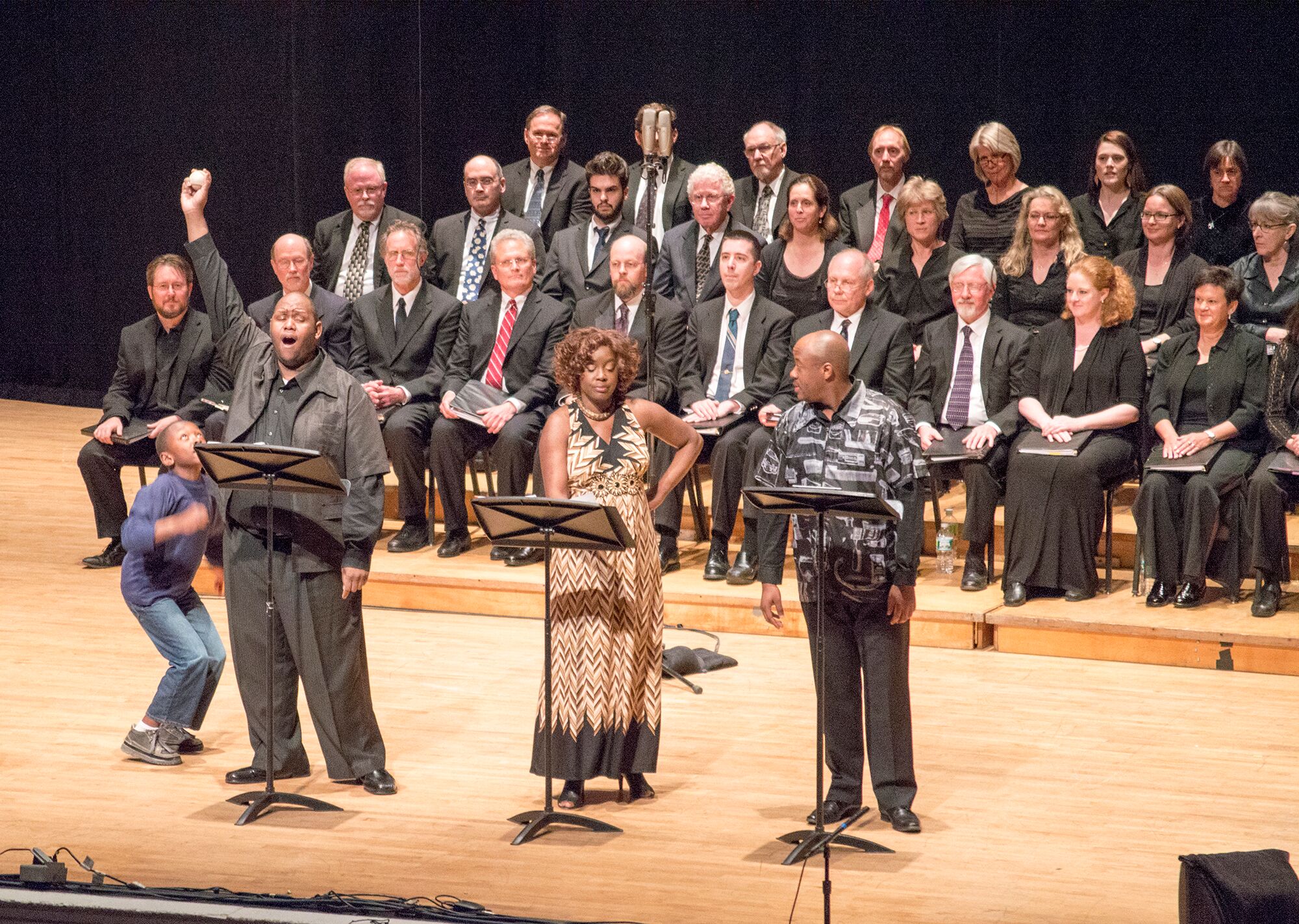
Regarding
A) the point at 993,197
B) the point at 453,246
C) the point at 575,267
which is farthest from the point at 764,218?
the point at 453,246

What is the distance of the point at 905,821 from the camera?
15.9ft

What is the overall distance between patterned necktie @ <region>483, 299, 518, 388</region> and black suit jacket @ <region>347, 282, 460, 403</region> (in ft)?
0.82

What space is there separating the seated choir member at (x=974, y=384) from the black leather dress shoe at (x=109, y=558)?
3.69 metres

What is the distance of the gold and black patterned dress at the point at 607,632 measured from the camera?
499cm

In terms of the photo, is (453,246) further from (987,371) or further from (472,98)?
(472,98)

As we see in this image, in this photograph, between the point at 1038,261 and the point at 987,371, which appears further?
the point at 1038,261

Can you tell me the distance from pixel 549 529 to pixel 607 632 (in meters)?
0.51

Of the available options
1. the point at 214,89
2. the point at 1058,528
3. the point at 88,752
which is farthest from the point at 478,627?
the point at 214,89

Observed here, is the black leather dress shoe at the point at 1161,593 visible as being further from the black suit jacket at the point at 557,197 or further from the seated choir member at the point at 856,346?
the black suit jacket at the point at 557,197

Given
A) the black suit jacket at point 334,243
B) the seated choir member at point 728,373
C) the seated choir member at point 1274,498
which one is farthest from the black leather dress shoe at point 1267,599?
the black suit jacket at point 334,243

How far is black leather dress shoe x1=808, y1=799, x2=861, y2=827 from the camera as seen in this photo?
4930 mm

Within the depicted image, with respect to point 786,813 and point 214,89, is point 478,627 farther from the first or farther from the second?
point 214,89

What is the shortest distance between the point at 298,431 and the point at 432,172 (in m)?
6.20

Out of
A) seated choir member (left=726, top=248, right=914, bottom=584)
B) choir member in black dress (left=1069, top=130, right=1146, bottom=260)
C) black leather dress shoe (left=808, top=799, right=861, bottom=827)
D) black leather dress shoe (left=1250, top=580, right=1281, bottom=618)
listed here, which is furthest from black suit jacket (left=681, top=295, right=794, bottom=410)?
black leather dress shoe (left=808, top=799, right=861, bottom=827)
